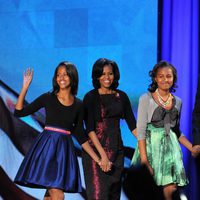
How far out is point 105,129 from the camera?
11.6 ft

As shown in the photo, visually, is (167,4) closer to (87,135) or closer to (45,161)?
(87,135)

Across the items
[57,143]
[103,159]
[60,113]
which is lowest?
[103,159]

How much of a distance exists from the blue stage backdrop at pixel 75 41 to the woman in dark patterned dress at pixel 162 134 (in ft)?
2.97

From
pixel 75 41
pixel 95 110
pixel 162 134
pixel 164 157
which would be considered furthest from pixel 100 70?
pixel 75 41

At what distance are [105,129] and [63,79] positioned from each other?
460 mm

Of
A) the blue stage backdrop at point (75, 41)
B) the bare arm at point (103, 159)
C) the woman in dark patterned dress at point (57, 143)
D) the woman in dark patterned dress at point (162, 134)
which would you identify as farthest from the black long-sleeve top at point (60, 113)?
the blue stage backdrop at point (75, 41)

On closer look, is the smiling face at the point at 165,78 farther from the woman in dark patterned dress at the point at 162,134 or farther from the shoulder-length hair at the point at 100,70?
the shoulder-length hair at the point at 100,70

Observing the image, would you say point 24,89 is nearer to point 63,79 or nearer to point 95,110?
point 63,79

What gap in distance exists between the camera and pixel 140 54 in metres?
4.31

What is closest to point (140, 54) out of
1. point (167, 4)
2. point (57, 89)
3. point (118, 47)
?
point (118, 47)

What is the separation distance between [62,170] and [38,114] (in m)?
1.36

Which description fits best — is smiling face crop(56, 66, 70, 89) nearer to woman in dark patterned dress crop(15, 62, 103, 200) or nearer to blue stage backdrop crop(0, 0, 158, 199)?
woman in dark patterned dress crop(15, 62, 103, 200)

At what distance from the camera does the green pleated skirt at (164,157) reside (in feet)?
10.6

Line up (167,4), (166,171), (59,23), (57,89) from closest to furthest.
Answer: (166,171)
(57,89)
(167,4)
(59,23)
